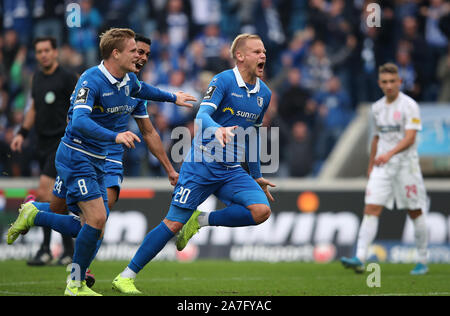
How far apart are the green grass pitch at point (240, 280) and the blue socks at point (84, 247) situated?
1.43 feet

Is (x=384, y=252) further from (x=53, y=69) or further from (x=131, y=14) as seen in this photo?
(x=131, y=14)

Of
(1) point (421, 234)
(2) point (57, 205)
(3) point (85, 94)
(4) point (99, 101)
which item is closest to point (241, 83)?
(4) point (99, 101)

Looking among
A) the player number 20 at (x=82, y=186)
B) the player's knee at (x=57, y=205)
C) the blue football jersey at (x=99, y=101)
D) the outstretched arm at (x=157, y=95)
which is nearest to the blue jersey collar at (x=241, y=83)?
the outstretched arm at (x=157, y=95)

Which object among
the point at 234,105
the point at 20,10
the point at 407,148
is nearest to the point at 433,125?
the point at 407,148

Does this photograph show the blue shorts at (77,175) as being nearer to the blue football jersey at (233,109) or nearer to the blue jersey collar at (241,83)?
the blue football jersey at (233,109)

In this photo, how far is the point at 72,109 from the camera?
7176 mm


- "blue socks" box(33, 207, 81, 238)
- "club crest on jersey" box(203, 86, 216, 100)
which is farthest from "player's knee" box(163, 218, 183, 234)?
"club crest on jersey" box(203, 86, 216, 100)

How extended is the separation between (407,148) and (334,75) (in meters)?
5.67

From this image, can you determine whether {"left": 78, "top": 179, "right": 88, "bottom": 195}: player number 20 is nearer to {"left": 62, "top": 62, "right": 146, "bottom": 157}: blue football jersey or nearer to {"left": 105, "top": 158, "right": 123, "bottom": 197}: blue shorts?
{"left": 62, "top": 62, "right": 146, "bottom": 157}: blue football jersey

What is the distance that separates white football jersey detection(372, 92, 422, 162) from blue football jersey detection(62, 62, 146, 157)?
4080 mm

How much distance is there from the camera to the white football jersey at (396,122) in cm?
1023

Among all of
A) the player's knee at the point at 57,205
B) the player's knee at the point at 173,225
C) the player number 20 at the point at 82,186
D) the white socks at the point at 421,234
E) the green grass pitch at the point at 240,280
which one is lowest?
the green grass pitch at the point at 240,280
